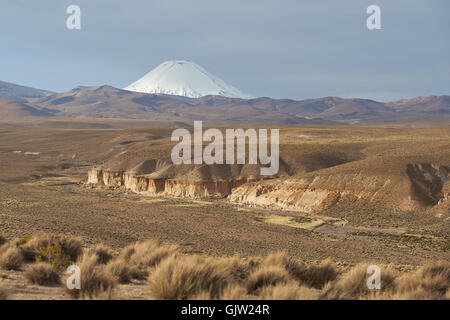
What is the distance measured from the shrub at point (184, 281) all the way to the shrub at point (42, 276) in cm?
293

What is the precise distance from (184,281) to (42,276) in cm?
390

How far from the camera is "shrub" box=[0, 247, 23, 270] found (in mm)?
12000

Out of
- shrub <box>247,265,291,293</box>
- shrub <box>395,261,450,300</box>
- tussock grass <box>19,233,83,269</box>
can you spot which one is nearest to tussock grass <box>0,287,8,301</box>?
tussock grass <box>19,233,83,269</box>

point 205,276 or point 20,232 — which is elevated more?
point 205,276

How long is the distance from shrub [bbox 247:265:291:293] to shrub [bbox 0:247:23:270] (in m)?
6.62

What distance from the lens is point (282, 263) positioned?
1227cm

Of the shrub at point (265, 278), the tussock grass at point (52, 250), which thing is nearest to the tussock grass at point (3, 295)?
the tussock grass at point (52, 250)

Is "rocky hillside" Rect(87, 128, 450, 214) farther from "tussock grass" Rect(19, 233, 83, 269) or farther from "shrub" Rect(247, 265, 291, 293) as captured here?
"shrub" Rect(247, 265, 291, 293)

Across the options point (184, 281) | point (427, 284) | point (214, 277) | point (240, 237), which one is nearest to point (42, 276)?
point (184, 281)
